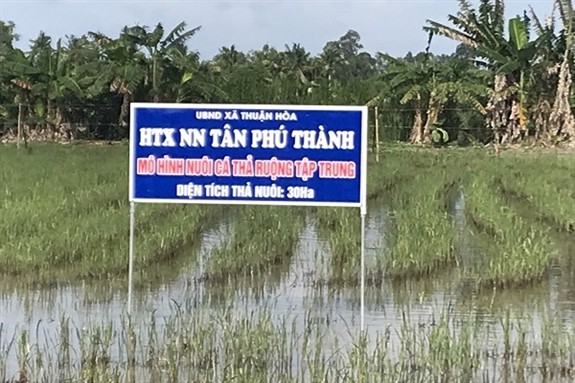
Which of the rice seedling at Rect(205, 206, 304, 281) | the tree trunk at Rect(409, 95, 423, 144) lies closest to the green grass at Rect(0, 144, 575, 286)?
the rice seedling at Rect(205, 206, 304, 281)

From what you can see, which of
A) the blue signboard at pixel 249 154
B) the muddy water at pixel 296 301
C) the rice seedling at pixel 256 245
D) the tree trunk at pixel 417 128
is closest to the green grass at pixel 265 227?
the rice seedling at pixel 256 245

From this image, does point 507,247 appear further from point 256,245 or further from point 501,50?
point 501,50

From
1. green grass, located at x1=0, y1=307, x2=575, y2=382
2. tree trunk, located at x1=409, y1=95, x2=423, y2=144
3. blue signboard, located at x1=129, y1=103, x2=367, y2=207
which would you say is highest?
tree trunk, located at x1=409, y1=95, x2=423, y2=144

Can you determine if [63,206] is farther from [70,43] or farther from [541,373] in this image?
[70,43]

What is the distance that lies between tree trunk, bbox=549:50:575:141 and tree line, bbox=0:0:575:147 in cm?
3

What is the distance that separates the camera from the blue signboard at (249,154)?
5.32 meters

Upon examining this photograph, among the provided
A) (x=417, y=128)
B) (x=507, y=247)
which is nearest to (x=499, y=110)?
(x=417, y=128)

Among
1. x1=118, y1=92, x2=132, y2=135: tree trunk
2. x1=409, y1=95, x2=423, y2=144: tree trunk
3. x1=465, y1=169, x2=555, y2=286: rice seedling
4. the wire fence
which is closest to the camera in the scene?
x1=465, y1=169, x2=555, y2=286: rice seedling

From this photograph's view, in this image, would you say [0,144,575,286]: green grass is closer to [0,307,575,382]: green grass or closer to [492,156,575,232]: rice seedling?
[492,156,575,232]: rice seedling

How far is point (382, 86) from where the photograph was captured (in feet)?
89.3

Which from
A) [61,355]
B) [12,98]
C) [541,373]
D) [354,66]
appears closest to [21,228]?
[61,355]

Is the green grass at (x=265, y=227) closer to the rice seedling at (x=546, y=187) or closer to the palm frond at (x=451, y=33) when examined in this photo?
the rice seedling at (x=546, y=187)

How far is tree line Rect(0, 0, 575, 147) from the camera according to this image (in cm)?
2336

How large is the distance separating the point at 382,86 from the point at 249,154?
2219 cm
